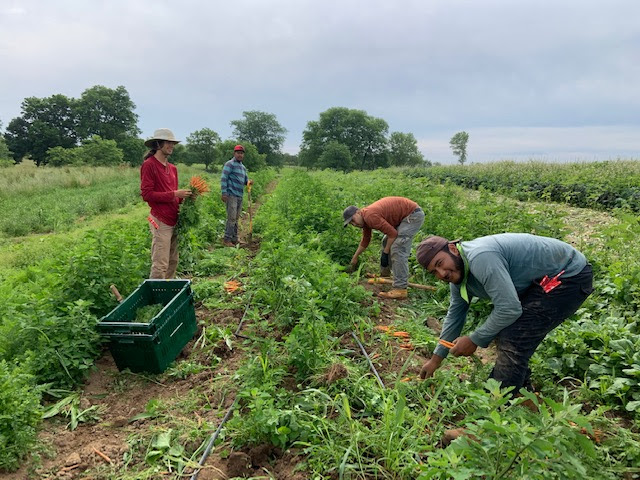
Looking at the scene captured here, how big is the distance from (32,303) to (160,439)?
1.98 m

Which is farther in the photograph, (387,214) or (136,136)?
(136,136)

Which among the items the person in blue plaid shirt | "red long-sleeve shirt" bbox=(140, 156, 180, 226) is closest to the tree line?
the person in blue plaid shirt

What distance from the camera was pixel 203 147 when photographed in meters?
53.3

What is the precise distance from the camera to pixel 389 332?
13.9 feet

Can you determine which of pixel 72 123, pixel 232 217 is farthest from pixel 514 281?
pixel 72 123

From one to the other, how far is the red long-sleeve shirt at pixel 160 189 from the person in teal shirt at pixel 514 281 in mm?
3476

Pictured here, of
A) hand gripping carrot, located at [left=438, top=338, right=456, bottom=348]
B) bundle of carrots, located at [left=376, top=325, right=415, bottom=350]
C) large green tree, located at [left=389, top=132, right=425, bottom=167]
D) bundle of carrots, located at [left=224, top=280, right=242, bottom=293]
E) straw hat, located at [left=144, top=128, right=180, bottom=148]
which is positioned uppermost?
large green tree, located at [left=389, top=132, right=425, bottom=167]

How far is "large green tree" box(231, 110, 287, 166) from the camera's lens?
7175cm

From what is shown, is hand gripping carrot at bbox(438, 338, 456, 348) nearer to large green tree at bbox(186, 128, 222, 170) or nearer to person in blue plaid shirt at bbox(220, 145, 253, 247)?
person in blue plaid shirt at bbox(220, 145, 253, 247)

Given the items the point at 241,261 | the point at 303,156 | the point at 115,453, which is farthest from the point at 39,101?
the point at 115,453

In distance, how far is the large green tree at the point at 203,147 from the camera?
2082 inches

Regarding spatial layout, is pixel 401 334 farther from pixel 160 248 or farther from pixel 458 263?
pixel 160 248

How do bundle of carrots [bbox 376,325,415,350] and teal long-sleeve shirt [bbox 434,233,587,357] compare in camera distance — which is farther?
bundle of carrots [bbox 376,325,415,350]

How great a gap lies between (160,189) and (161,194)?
0.10 metres
